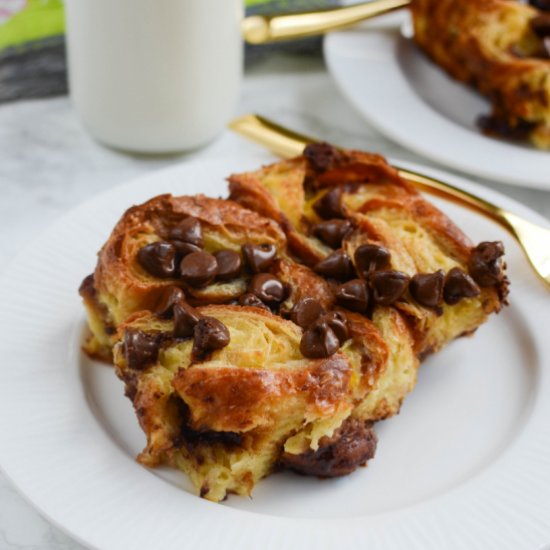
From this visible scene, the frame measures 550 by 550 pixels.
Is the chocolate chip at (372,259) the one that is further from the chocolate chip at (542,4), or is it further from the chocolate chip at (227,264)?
the chocolate chip at (542,4)

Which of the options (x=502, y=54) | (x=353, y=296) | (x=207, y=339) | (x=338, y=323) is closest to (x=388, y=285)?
(x=353, y=296)

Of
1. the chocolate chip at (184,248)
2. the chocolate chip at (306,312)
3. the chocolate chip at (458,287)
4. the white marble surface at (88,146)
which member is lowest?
the white marble surface at (88,146)

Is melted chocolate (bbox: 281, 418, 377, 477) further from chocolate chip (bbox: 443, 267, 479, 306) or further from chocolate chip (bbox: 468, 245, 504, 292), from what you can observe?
chocolate chip (bbox: 468, 245, 504, 292)

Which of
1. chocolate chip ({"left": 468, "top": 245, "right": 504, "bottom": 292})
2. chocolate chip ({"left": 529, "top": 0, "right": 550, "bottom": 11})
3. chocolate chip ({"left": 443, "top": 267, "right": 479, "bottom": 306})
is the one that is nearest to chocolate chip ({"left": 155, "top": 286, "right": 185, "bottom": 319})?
chocolate chip ({"left": 443, "top": 267, "right": 479, "bottom": 306})

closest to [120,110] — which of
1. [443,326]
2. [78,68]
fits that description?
[78,68]

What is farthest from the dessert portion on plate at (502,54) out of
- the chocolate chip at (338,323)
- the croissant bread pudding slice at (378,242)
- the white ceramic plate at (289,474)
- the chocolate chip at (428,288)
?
the chocolate chip at (338,323)

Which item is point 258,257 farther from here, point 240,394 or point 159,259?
point 240,394

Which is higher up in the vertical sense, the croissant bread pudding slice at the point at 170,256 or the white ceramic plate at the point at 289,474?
the croissant bread pudding slice at the point at 170,256
